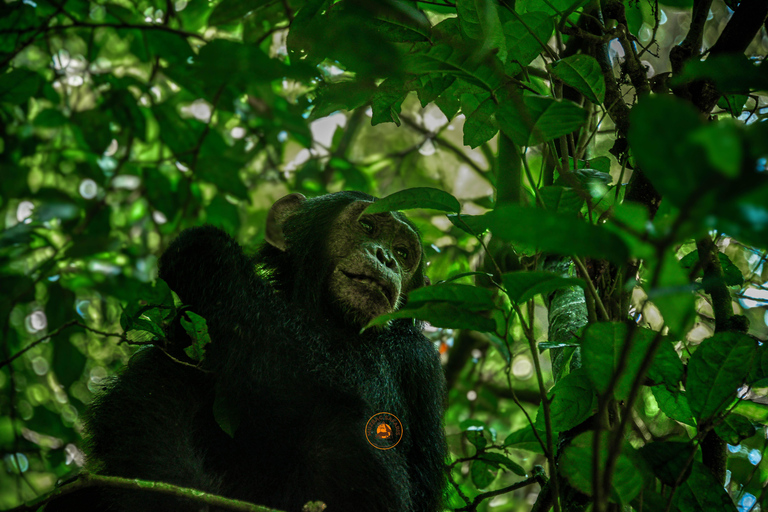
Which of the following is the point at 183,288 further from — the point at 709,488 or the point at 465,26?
the point at 709,488

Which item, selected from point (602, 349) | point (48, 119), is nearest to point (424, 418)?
point (602, 349)

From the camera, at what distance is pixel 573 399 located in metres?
1.84

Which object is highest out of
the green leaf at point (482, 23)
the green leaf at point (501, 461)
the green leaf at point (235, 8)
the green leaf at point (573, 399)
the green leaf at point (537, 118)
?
the green leaf at point (235, 8)

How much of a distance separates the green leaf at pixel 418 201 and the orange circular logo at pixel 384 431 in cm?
141

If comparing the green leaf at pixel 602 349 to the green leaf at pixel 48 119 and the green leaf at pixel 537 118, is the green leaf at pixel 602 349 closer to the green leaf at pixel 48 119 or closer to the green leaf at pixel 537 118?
the green leaf at pixel 537 118

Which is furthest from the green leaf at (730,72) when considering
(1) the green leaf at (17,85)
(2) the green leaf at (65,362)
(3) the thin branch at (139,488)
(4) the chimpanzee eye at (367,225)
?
(1) the green leaf at (17,85)

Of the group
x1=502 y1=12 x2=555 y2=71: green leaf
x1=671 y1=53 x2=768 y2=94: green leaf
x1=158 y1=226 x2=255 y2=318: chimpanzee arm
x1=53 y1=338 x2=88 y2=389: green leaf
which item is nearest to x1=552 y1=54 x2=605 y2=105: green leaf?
x1=502 y1=12 x2=555 y2=71: green leaf

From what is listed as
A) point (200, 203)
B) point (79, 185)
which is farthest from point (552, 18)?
point (79, 185)

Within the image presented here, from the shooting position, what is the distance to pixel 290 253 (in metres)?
3.45

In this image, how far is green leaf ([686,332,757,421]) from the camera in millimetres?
1600

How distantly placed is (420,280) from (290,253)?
913mm

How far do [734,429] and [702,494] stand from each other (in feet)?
0.83

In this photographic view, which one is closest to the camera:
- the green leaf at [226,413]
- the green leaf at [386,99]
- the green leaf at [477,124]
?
the green leaf at [477,124]

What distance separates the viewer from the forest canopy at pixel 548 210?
835mm
